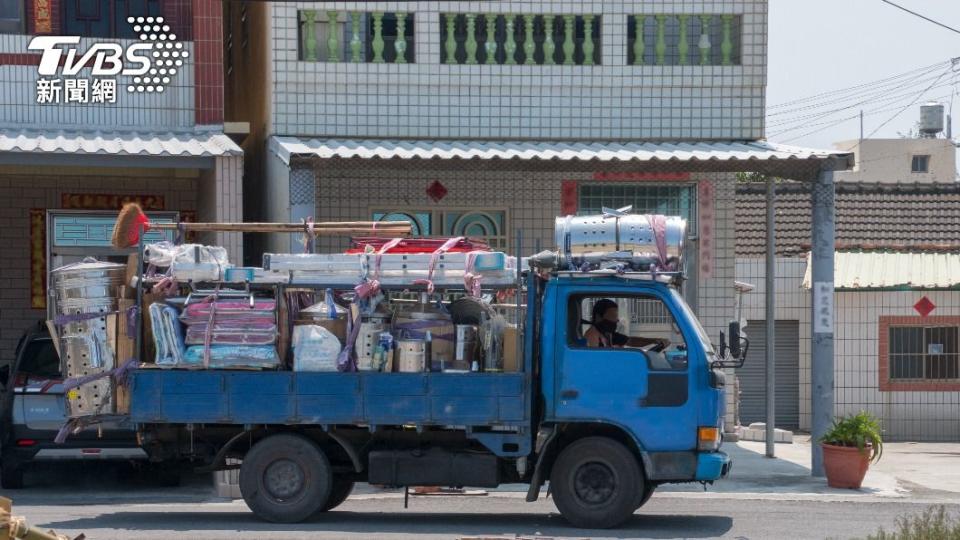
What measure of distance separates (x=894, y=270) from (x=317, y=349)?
487 inches

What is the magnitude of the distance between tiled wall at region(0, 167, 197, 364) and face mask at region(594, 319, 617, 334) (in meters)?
9.07

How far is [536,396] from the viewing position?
12648mm

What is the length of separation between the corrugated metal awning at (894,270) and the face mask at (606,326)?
9.77m

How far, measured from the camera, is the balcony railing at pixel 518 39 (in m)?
18.2

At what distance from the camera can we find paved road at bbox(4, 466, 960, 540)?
40.3 ft

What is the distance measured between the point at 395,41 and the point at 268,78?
1.63m

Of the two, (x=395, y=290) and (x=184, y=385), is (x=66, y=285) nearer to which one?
(x=184, y=385)

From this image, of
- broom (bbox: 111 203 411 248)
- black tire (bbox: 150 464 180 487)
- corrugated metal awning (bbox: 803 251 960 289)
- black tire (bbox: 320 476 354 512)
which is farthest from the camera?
corrugated metal awning (bbox: 803 251 960 289)

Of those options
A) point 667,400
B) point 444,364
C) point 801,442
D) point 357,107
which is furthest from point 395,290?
point 801,442

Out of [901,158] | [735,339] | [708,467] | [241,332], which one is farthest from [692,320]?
[901,158]

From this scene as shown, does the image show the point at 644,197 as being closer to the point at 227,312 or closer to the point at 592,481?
the point at 592,481

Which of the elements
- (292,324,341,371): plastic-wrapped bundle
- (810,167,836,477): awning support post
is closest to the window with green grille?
(810,167,836,477): awning support post

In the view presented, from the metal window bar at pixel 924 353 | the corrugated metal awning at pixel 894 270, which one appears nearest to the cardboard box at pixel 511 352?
the corrugated metal awning at pixel 894 270

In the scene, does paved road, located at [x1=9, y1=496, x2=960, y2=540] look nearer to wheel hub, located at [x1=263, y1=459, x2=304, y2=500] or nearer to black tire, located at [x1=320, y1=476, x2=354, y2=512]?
black tire, located at [x1=320, y1=476, x2=354, y2=512]
